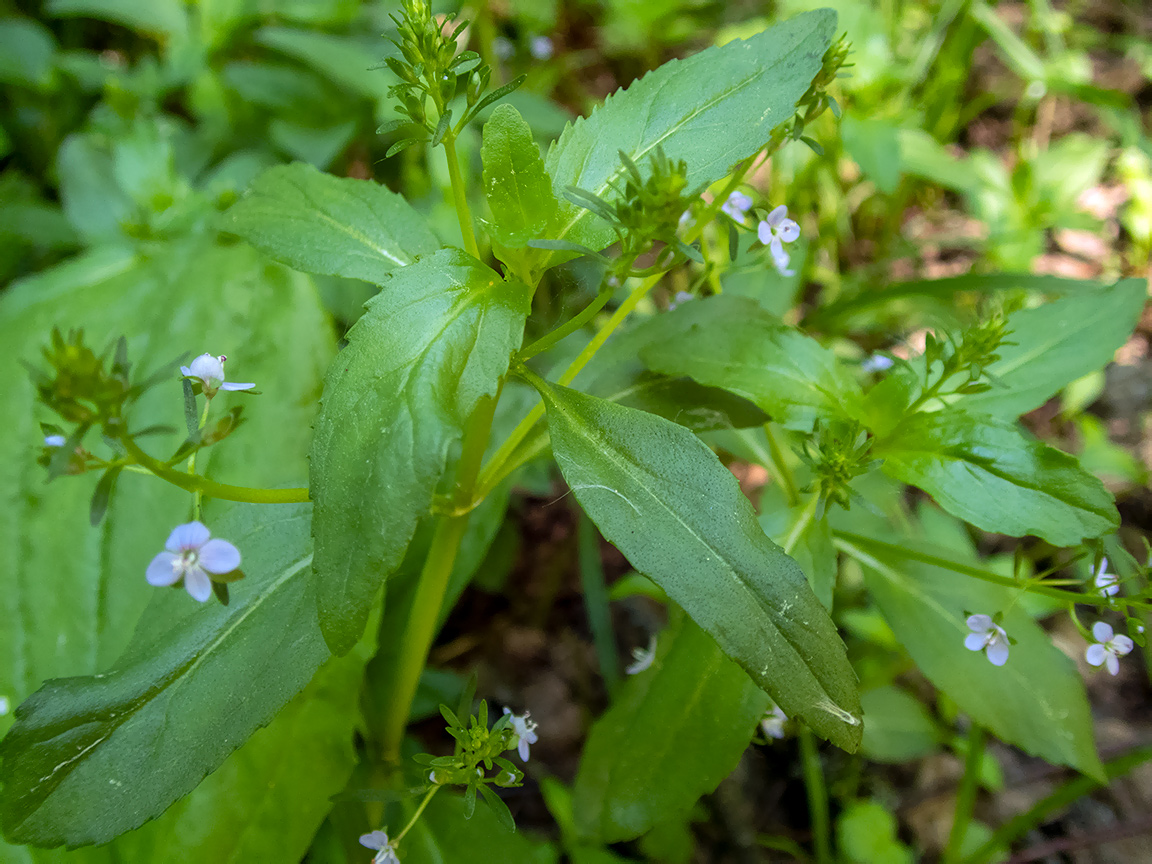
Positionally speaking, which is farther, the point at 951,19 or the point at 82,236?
the point at 951,19

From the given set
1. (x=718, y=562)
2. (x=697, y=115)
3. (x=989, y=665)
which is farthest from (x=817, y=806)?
(x=697, y=115)

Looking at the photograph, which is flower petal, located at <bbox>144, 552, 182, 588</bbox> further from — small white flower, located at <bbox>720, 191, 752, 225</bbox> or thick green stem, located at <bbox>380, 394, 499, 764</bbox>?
small white flower, located at <bbox>720, 191, 752, 225</bbox>

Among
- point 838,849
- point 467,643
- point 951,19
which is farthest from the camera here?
point 951,19

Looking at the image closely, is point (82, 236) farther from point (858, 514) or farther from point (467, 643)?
point (858, 514)

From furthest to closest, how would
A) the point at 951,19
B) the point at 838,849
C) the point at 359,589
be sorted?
the point at 951,19 < the point at 838,849 < the point at 359,589

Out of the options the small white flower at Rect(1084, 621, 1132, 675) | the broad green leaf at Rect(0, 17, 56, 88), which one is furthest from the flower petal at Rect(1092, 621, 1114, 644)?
the broad green leaf at Rect(0, 17, 56, 88)

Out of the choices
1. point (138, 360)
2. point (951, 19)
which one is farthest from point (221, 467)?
point (951, 19)
